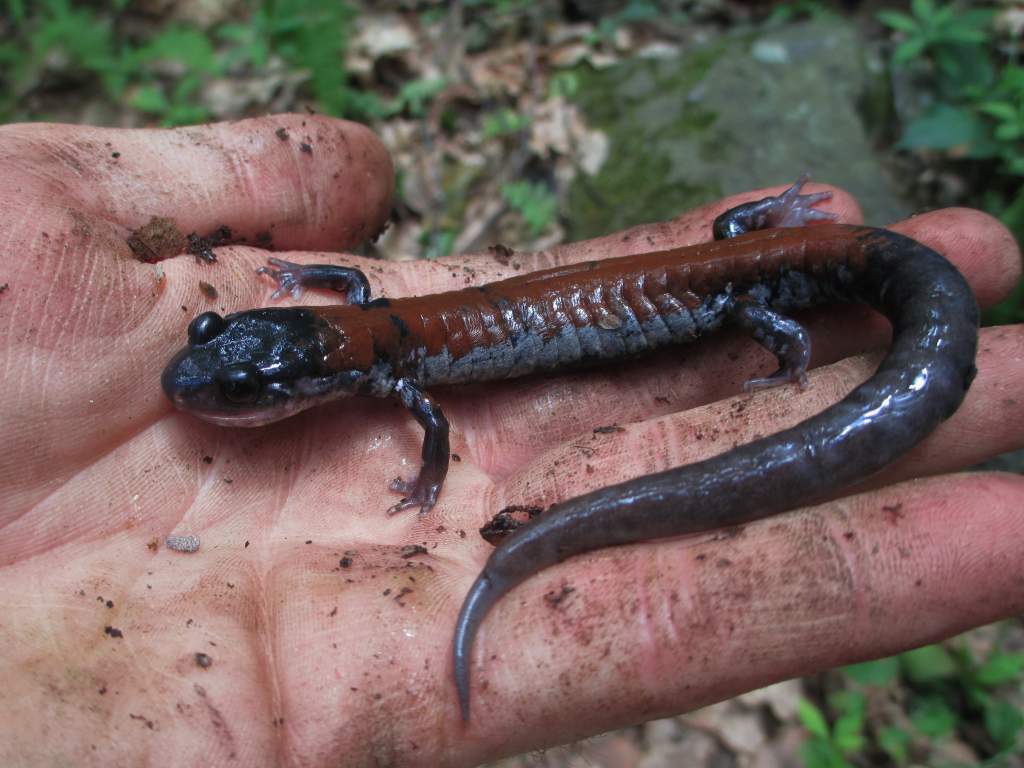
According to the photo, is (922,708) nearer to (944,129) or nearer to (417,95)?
(944,129)

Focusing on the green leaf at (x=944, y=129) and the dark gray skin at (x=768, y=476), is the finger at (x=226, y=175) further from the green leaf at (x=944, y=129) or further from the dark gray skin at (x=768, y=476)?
the green leaf at (x=944, y=129)

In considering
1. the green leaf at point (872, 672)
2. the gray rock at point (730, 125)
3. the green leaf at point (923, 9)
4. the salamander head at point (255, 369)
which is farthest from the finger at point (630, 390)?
the green leaf at point (923, 9)

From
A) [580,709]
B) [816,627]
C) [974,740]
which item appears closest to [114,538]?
[580,709]

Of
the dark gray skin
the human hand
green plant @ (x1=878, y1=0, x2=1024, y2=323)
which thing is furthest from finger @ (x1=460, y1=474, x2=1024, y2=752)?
green plant @ (x1=878, y1=0, x2=1024, y2=323)

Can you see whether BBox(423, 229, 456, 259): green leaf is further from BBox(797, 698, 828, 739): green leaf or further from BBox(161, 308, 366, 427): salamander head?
BBox(797, 698, 828, 739): green leaf

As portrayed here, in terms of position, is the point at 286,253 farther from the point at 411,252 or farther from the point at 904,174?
the point at 904,174
